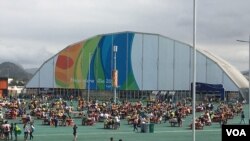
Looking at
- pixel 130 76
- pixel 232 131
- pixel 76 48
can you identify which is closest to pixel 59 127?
pixel 232 131

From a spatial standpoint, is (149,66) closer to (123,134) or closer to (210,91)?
(210,91)

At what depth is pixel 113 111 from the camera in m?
47.8

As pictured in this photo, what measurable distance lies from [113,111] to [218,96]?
35.4m

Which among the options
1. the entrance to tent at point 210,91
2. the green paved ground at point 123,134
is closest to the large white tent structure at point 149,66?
the entrance to tent at point 210,91

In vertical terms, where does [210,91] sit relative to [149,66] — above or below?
below

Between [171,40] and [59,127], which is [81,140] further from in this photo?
[171,40]

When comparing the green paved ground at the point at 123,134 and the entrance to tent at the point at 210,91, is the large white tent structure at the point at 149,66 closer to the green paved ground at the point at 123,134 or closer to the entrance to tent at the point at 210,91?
the entrance to tent at the point at 210,91

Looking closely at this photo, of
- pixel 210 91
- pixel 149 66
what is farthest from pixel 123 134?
pixel 149 66

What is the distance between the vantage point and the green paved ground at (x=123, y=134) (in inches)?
1265

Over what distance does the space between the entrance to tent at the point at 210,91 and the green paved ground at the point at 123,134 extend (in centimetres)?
3782

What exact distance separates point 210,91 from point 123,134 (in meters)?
46.4

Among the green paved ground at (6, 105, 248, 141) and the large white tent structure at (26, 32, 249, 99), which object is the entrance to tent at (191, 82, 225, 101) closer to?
the large white tent structure at (26, 32, 249, 99)

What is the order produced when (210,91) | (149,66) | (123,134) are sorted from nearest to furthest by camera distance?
1. (123,134)
2. (210,91)
3. (149,66)

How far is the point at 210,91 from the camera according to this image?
79.1m
